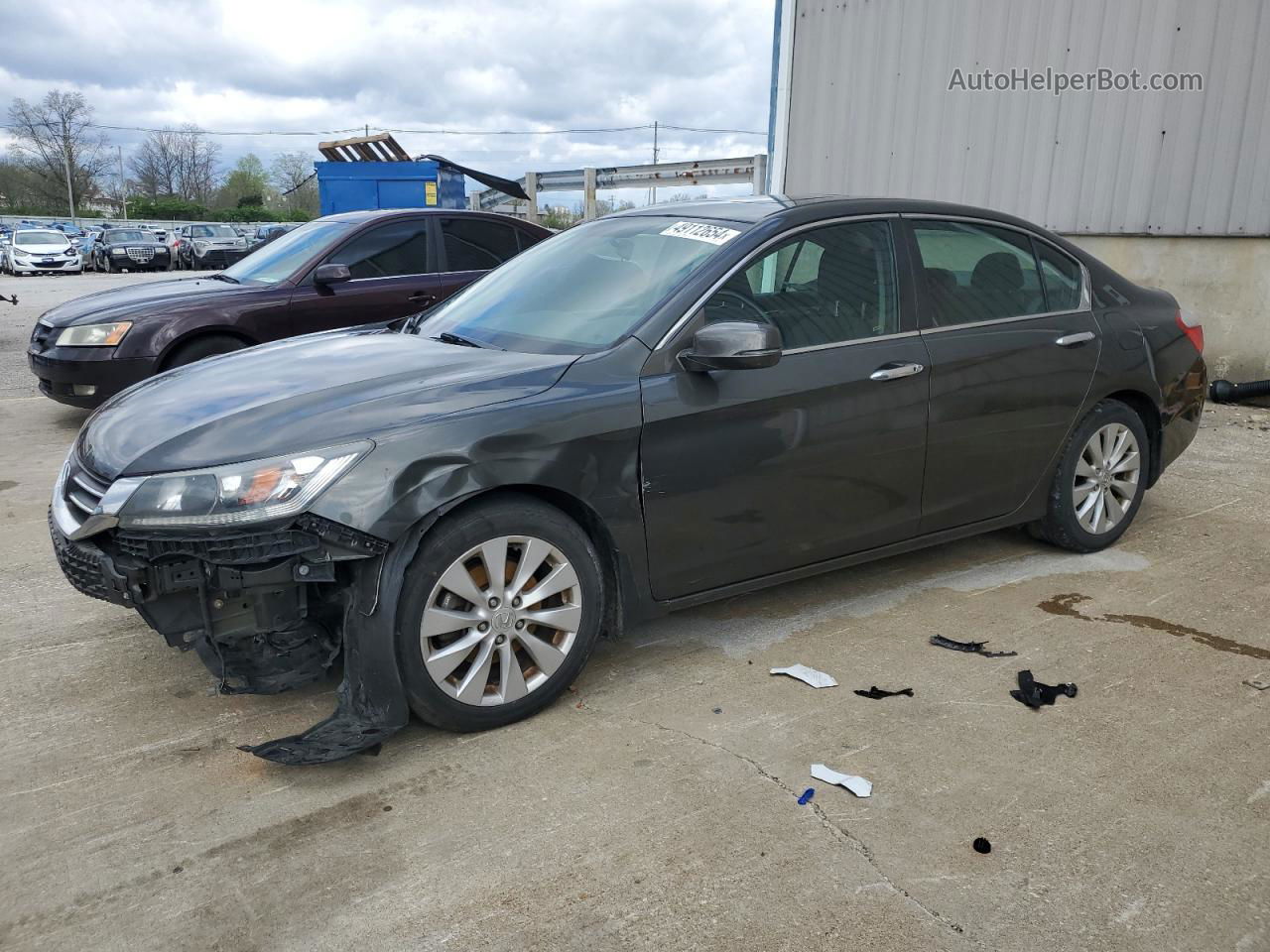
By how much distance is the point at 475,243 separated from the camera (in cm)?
830

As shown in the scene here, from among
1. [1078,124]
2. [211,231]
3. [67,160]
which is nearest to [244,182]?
[67,160]

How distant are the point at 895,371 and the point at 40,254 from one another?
113ft

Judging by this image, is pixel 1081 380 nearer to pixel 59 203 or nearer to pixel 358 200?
pixel 358 200

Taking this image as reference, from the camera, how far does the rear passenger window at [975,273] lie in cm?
424

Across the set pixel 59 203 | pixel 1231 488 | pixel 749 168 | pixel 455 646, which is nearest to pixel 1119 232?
pixel 1231 488

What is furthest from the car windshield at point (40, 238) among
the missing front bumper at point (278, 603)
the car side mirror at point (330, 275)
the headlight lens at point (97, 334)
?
the missing front bumper at point (278, 603)

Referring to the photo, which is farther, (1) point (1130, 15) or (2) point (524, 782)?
(1) point (1130, 15)

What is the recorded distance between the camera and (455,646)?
313 cm

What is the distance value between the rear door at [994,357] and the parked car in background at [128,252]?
36.0 m

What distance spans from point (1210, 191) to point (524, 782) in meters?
8.51

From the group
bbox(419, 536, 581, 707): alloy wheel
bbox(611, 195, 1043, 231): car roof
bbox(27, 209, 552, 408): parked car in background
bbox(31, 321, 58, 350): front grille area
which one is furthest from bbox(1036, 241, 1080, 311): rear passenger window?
bbox(31, 321, 58, 350): front grille area

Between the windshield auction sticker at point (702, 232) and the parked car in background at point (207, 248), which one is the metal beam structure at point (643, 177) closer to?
the windshield auction sticker at point (702, 232)

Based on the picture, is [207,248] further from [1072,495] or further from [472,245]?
[1072,495]

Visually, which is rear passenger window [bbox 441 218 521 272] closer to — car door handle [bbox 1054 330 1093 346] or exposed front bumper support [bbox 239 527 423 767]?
car door handle [bbox 1054 330 1093 346]
